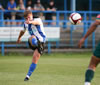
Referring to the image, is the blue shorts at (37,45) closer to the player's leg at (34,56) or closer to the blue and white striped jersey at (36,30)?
the player's leg at (34,56)

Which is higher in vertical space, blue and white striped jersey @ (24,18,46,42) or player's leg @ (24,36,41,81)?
blue and white striped jersey @ (24,18,46,42)

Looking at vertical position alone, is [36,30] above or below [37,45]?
above

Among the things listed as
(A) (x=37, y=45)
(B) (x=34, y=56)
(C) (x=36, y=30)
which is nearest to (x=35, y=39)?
(A) (x=37, y=45)

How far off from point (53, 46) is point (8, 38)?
2.50 metres

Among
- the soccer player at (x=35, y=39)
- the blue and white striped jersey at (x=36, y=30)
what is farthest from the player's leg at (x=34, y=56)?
the blue and white striped jersey at (x=36, y=30)

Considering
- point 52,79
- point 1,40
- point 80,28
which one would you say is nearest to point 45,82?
point 52,79

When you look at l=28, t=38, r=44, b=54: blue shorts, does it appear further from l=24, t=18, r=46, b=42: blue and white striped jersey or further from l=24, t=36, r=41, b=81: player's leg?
l=24, t=18, r=46, b=42: blue and white striped jersey

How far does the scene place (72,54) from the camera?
18.5 metres

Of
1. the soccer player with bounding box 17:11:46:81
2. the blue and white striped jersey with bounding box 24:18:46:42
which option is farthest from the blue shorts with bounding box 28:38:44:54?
the blue and white striped jersey with bounding box 24:18:46:42

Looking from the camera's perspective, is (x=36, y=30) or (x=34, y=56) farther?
(x=36, y=30)

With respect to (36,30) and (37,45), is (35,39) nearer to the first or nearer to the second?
(37,45)

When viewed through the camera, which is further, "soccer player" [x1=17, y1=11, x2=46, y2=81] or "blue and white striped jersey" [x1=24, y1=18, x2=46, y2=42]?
"blue and white striped jersey" [x1=24, y1=18, x2=46, y2=42]

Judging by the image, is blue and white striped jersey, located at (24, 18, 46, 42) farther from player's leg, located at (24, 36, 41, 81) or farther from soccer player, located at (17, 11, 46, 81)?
player's leg, located at (24, 36, 41, 81)

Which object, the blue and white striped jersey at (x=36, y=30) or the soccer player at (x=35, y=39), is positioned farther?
the blue and white striped jersey at (x=36, y=30)
